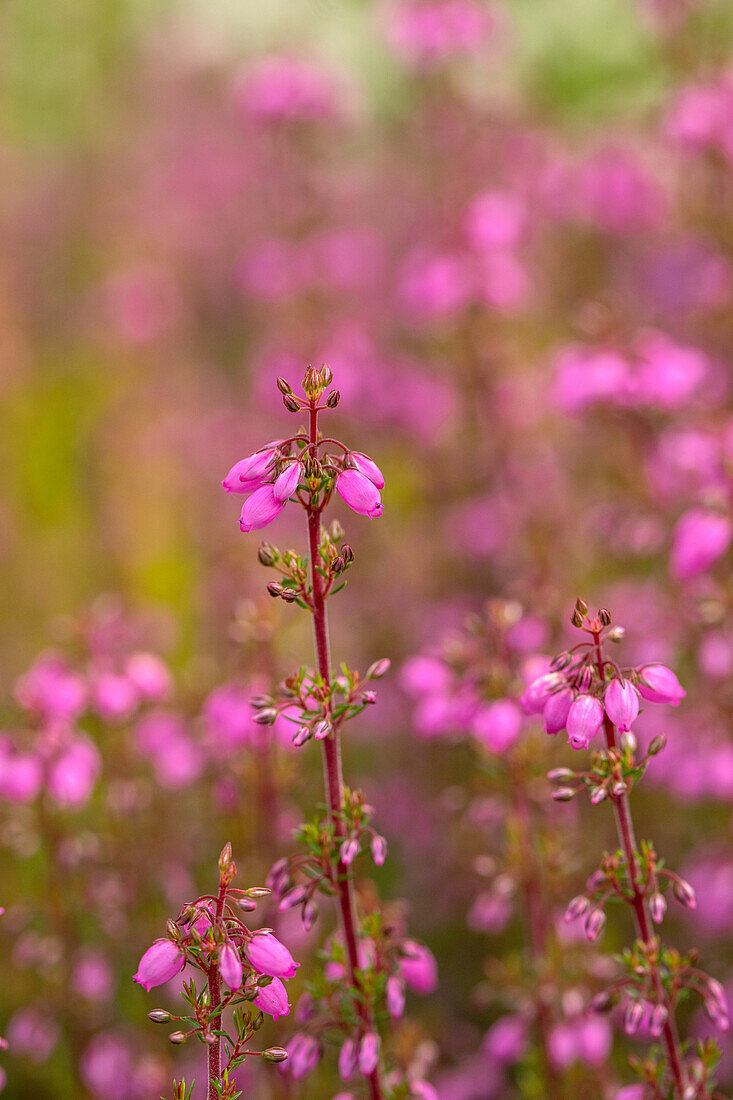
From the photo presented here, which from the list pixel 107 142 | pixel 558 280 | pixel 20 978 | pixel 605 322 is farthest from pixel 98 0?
pixel 20 978

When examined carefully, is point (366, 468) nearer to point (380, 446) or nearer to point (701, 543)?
point (701, 543)

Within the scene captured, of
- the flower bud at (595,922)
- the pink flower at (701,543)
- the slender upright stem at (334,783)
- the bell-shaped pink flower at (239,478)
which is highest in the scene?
the pink flower at (701,543)

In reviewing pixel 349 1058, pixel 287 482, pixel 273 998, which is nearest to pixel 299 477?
pixel 287 482

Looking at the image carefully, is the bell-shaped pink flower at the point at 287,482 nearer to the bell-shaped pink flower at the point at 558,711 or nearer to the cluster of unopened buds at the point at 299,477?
the cluster of unopened buds at the point at 299,477

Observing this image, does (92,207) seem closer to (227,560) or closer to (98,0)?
(98,0)

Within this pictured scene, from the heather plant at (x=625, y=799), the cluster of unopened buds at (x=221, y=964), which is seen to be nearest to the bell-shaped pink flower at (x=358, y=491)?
the heather plant at (x=625, y=799)

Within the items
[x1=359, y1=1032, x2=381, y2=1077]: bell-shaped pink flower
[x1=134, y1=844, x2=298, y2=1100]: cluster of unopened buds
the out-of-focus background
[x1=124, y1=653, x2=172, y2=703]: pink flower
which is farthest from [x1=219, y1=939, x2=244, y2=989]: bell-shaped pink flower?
[x1=124, y1=653, x2=172, y2=703]: pink flower
